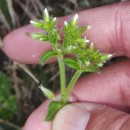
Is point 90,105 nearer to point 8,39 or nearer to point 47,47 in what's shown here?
point 47,47

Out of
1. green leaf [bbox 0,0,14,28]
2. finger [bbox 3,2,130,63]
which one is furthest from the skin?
A: green leaf [bbox 0,0,14,28]

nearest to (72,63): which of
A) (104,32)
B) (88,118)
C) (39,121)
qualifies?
(88,118)

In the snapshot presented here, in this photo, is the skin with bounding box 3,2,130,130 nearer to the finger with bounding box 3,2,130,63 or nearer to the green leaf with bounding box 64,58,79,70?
the finger with bounding box 3,2,130,63

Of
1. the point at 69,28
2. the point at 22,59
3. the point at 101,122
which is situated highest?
the point at 69,28

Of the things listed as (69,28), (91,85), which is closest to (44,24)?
(69,28)

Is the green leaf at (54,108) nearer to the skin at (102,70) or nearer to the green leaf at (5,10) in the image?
the skin at (102,70)

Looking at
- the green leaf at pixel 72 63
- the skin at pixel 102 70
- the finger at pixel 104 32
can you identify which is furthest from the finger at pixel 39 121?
the green leaf at pixel 72 63

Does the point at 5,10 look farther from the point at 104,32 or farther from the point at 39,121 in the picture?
the point at 39,121
